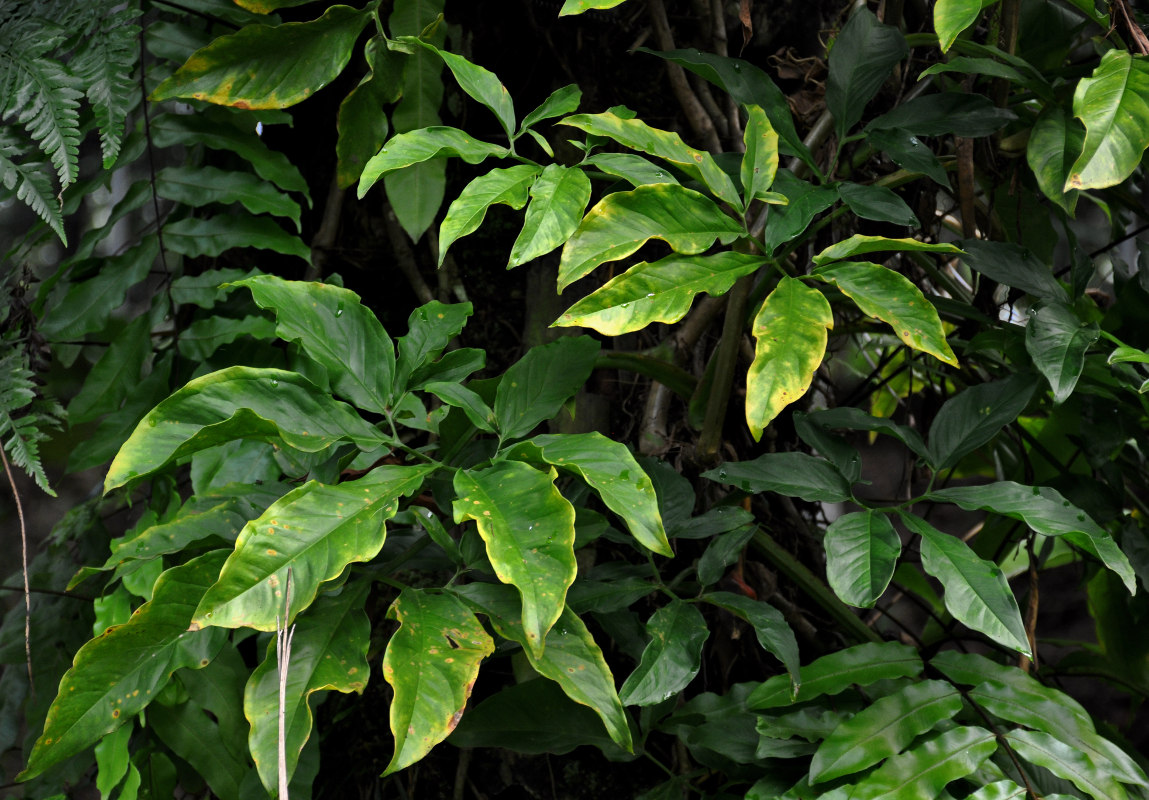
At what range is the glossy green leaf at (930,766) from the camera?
72 cm

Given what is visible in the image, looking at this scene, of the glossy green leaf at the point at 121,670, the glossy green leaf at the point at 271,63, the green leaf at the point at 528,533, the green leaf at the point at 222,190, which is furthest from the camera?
the green leaf at the point at 222,190

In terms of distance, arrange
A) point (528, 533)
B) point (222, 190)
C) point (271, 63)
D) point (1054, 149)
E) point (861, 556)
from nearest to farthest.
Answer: point (528, 533), point (861, 556), point (1054, 149), point (271, 63), point (222, 190)

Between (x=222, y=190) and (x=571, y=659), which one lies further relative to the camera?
(x=222, y=190)

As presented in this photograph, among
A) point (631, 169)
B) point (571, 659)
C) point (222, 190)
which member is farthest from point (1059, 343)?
point (222, 190)

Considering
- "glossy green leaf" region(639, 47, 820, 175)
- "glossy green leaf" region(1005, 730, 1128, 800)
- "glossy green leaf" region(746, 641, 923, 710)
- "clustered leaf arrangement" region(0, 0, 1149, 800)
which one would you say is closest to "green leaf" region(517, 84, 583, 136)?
Answer: "clustered leaf arrangement" region(0, 0, 1149, 800)

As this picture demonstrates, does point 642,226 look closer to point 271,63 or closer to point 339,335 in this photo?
point 339,335

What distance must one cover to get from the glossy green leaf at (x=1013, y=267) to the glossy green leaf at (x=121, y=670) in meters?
0.78

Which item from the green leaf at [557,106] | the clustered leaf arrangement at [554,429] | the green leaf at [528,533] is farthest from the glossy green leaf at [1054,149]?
the green leaf at [528,533]

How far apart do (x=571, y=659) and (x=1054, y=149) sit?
0.66 meters

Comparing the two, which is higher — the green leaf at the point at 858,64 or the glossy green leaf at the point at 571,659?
the green leaf at the point at 858,64

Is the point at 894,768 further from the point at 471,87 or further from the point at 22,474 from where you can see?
the point at 22,474

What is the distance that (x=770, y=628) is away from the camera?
81 centimetres

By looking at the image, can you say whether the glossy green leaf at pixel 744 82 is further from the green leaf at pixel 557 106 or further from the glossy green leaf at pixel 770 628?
the glossy green leaf at pixel 770 628

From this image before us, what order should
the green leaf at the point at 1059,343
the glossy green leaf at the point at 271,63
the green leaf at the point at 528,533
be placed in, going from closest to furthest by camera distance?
the green leaf at the point at 528,533, the green leaf at the point at 1059,343, the glossy green leaf at the point at 271,63
